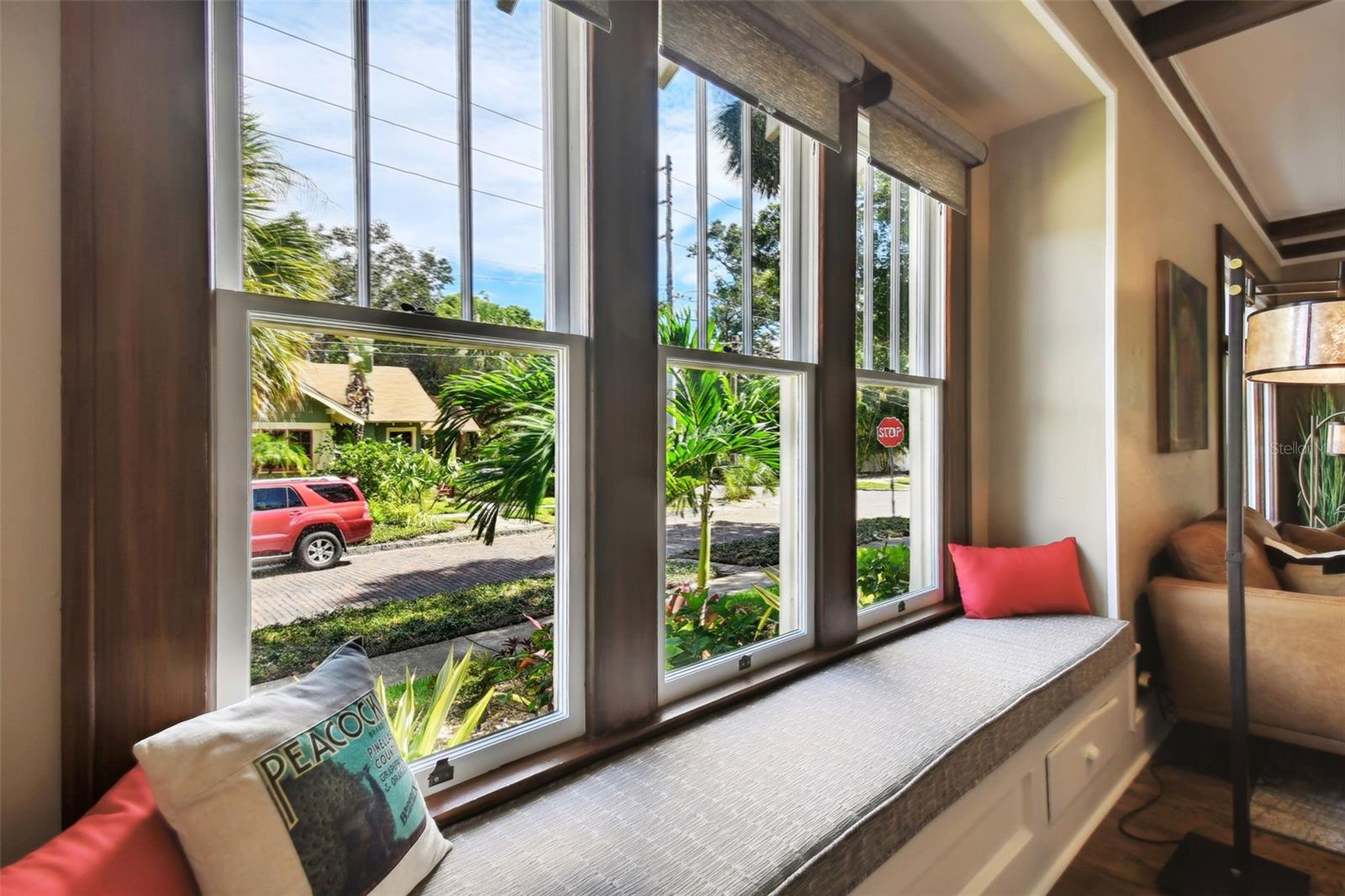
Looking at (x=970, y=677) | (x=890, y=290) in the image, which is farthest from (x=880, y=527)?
(x=890, y=290)

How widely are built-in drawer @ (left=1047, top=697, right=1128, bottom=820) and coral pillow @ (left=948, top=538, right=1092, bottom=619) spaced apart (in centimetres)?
39

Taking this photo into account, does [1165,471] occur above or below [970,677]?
above

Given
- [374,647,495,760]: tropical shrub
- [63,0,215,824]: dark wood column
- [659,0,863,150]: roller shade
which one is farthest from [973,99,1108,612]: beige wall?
[63,0,215,824]: dark wood column

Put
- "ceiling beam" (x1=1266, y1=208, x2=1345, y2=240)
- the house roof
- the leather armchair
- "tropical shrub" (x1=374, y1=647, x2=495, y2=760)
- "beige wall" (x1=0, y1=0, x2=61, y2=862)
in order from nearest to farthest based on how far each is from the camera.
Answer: "beige wall" (x1=0, y1=0, x2=61, y2=862), the house roof, "tropical shrub" (x1=374, y1=647, x2=495, y2=760), the leather armchair, "ceiling beam" (x1=1266, y1=208, x2=1345, y2=240)

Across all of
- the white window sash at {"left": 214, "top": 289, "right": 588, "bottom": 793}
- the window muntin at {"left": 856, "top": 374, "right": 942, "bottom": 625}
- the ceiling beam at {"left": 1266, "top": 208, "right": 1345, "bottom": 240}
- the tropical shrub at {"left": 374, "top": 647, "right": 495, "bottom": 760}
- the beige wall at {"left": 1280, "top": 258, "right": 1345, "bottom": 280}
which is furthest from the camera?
the beige wall at {"left": 1280, "top": 258, "right": 1345, "bottom": 280}

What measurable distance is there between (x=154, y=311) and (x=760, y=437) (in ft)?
5.01

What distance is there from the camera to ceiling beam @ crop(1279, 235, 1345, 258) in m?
5.49

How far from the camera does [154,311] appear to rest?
93 centimetres

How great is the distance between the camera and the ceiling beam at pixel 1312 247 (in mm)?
5488

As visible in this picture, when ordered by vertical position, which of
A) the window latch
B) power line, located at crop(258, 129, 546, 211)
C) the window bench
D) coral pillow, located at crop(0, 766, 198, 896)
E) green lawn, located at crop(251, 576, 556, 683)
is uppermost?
power line, located at crop(258, 129, 546, 211)

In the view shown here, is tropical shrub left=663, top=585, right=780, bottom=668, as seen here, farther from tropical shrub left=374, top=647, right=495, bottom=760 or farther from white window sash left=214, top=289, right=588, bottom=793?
tropical shrub left=374, top=647, right=495, bottom=760

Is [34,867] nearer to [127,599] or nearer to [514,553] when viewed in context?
[127,599]

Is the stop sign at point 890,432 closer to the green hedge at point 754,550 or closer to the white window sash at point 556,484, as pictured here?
the green hedge at point 754,550

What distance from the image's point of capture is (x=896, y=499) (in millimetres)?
2557
